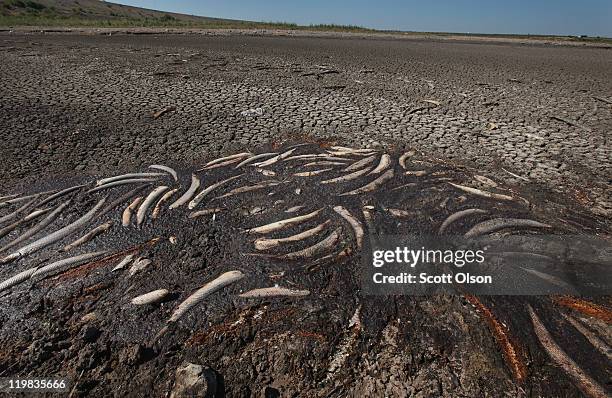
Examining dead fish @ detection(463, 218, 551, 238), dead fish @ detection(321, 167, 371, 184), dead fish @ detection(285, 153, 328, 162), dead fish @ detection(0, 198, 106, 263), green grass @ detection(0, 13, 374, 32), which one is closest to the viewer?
dead fish @ detection(0, 198, 106, 263)

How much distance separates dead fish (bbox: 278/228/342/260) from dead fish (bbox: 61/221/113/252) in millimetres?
957

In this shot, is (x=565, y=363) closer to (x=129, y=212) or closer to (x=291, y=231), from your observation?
Answer: (x=291, y=231)

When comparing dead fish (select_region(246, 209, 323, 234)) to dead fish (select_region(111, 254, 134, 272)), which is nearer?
dead fish (select_region(111, 254, 134, 272))

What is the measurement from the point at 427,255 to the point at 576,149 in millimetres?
2018

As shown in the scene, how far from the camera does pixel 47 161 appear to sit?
2588 mm

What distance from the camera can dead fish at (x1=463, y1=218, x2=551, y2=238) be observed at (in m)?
1.81

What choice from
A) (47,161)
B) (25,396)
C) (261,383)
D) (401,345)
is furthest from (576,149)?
(47,161)

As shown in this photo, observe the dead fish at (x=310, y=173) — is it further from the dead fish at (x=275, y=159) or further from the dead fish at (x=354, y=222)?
the dead fish at (x=354, y=222)

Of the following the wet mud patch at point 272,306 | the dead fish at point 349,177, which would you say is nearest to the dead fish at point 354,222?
the wet mud patch at point 272,306

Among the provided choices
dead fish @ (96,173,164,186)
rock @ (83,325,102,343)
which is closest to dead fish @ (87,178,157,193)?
dead fish @ (96,173,164,186)

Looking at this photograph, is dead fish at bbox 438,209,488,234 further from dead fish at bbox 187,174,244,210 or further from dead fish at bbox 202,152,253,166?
dead fish at bbox 202,152,253,166

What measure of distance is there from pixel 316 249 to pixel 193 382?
0.78m

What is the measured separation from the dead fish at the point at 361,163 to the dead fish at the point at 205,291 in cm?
120

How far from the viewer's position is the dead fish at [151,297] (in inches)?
56.4
